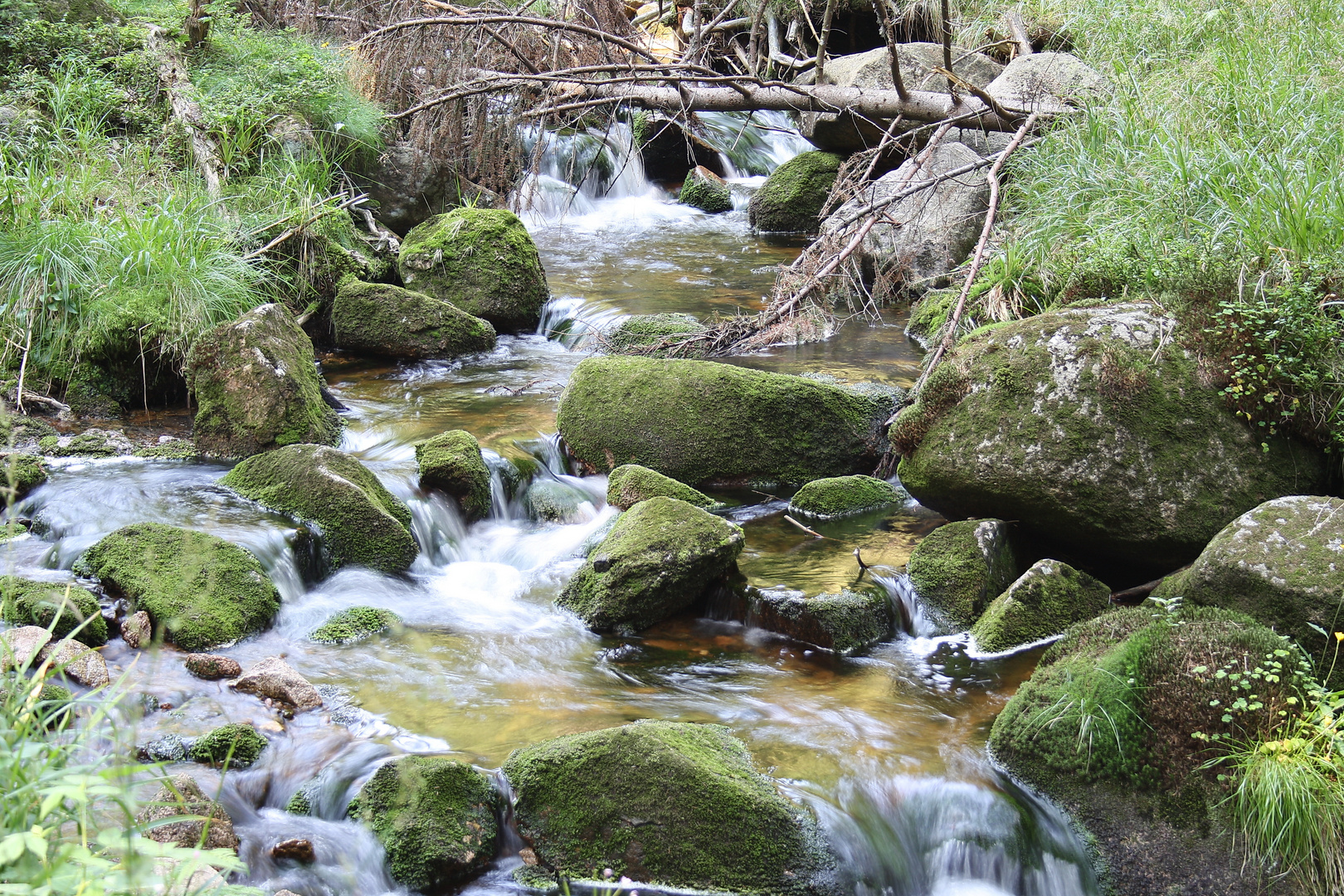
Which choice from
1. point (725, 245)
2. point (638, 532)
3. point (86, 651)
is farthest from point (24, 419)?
point (725, 245)

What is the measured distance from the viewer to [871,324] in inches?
359

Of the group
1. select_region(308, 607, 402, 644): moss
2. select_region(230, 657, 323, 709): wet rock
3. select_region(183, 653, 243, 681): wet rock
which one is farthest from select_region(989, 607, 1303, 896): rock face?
select_region(183, 653, 243, 681): wet rock

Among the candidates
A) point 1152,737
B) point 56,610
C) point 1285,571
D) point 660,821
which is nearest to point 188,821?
point 660,821

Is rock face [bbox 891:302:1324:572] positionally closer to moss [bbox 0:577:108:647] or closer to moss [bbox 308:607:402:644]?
moss [bbox 308:607:402:644]

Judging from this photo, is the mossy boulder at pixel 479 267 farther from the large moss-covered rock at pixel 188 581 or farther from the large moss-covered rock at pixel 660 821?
the large moss-covered rock at pixel 660 821

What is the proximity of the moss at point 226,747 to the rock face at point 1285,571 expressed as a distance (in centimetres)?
356

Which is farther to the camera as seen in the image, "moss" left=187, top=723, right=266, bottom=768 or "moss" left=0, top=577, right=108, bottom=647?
"moss" left=0, top=577, right=108, bottom=647

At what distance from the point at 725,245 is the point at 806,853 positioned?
9.33 meters

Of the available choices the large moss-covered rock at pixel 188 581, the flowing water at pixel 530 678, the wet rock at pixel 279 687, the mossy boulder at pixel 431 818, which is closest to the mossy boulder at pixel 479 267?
the flowing water at pixel 530 678

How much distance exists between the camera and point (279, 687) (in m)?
3.86

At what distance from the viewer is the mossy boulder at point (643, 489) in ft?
18.2

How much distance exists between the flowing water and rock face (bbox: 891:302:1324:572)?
2.34ft

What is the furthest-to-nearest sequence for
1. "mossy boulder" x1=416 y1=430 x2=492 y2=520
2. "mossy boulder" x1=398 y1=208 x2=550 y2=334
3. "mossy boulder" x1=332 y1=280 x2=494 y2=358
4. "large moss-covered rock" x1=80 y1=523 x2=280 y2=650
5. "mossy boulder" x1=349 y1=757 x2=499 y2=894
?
"mossy boulder" x1=398 y1=208 x2=550 y2=334, "mossy boulder" x1=332 y1=280 x2=494 y2=358, "mossy boulder" x1=416 y1=430 x2=492 y2=520, "large moss-covered rock" x1=80 y1=523 x2=280 y2=650, "mossy boulder" x1=349 y1=757 x2=499 y2=894

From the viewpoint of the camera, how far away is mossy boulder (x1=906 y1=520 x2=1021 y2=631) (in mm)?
4656
